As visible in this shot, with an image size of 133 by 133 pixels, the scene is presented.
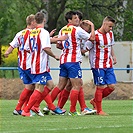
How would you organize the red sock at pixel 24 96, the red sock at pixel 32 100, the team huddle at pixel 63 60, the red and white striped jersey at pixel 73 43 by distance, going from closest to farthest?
the red sock at pixel 32 100 → the team huddle at pixel 63 60 → the red and white striped jersey at pixel 73 43 → the red sock at pixel 24 96

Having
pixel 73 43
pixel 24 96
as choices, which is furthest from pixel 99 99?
pixel 24 96

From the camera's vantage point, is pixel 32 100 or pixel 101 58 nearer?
pixel 32 100

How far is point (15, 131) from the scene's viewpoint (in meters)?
11.9

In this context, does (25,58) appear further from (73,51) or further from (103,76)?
(103,76)

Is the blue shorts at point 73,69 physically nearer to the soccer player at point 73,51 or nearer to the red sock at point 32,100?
the soccer player at point 73,51

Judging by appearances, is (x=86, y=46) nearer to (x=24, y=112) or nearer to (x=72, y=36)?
(x=72, y=36)

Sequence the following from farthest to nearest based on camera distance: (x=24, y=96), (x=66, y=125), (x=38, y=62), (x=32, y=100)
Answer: (x=24, y=96)
(x=38, y=62)
(x=32, y=100)
(x=66, y=125)

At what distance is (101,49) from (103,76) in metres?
0.57

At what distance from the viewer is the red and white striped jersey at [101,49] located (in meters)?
16.5

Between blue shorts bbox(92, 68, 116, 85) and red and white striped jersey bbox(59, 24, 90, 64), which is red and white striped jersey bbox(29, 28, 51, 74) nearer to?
red and white striped jersey bbox(59, 24, 90, 64)

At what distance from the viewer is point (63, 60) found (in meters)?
16.2

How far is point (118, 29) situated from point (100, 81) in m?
21.1

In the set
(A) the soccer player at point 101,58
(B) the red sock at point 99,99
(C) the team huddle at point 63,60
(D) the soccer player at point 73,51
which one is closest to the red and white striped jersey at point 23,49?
(C) the team huddle at point 63,60

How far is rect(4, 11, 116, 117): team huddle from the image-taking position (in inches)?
612
